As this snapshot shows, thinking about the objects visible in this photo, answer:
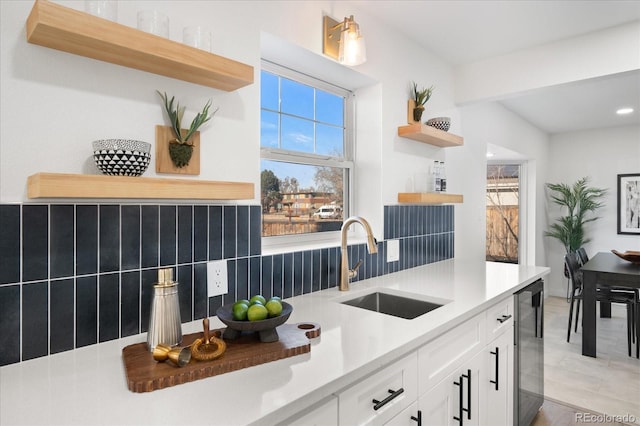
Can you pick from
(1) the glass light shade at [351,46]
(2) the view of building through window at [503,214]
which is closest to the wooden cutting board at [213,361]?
(1) the glass light shade at [351,46]

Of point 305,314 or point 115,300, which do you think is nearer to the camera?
point 115,300

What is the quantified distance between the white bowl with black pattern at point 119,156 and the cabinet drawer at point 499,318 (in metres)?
1.57

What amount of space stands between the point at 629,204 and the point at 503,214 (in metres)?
1.70

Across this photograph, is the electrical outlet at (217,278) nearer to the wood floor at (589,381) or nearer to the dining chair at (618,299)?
the wood floor at (589,381)

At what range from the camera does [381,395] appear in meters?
1.11

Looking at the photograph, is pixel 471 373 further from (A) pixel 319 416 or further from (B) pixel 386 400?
(A) pixel 319 416

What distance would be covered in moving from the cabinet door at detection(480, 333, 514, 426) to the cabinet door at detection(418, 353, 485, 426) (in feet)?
Result: 0.26

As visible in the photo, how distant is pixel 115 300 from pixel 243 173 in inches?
25.8

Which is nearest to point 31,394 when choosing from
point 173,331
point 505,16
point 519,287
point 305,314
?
point 173,331

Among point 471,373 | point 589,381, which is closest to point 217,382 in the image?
point 471,373

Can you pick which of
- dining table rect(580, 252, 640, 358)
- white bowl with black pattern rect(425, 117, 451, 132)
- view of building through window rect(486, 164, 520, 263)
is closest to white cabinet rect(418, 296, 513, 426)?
white bowl with black pattern rect(425, 117, 451, 132)

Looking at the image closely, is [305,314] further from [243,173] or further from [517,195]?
[517,195]

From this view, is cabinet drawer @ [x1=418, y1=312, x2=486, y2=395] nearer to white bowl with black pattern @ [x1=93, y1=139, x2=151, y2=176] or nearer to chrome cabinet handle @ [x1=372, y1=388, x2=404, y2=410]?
chrome cabinet handle @ [x1=372, y1=388, x2=404, y2=410]

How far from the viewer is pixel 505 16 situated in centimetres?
224
